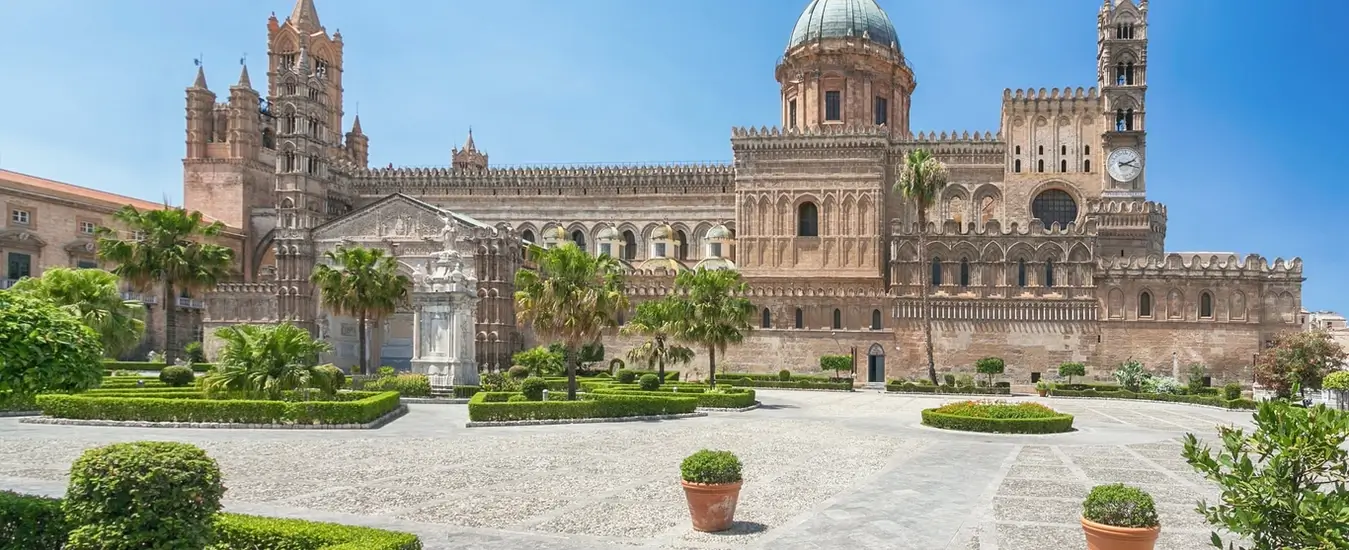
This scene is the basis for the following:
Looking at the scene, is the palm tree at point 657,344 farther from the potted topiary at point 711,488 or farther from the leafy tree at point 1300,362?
the potted topiary at point 711,488

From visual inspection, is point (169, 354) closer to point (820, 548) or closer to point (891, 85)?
point (820, 548)

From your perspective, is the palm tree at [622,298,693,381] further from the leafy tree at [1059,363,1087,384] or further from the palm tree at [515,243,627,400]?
the leafy tree at [1059,363,1087,384]

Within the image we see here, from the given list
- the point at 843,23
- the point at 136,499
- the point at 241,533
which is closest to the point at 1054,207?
the point at 843,23

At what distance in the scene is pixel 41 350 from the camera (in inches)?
406

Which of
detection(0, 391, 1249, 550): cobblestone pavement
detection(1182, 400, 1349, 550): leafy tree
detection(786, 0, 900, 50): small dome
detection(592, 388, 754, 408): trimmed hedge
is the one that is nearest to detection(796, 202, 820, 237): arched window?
detection(786, 0, 900, 50): small dome

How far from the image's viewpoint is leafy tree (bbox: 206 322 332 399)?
26.3 m

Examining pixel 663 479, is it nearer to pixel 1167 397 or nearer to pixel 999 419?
pixel 999 419

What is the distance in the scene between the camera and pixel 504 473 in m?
17.3

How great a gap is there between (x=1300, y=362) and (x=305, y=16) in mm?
69262

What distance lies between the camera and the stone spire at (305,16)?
243 ft

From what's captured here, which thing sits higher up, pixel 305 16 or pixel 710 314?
pixel 305 16

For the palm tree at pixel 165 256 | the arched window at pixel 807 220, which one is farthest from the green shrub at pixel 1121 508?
the arched window at pixel 807 220

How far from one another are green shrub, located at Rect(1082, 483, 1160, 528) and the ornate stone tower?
55.1 m

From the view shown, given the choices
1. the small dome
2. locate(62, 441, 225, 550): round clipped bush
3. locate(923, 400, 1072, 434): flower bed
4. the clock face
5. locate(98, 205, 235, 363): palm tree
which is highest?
the small dome
